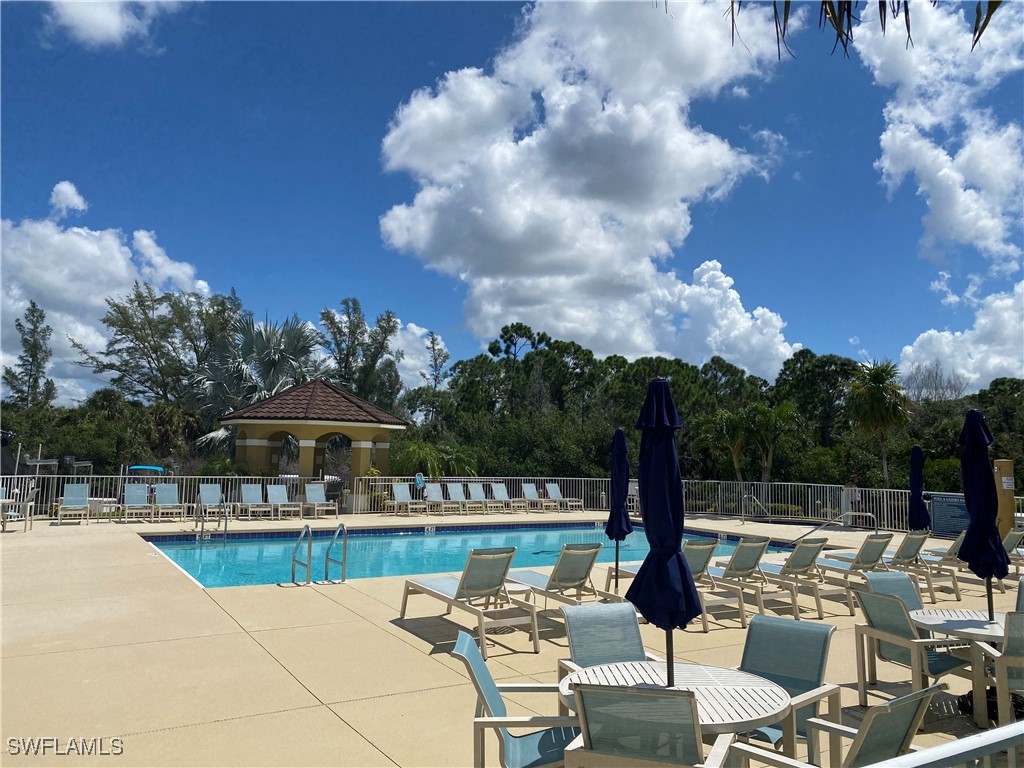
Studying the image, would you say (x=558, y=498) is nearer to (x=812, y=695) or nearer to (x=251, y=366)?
(x=251, y=366)

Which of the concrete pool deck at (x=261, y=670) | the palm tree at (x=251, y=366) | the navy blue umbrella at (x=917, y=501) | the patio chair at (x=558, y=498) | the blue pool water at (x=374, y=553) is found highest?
the palm tree at (x=251, y=366)

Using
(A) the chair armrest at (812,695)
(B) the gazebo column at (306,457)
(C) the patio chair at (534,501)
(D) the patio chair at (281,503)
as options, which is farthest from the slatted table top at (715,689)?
(B) the gazebo column at (306,457)

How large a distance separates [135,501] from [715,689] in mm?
16250

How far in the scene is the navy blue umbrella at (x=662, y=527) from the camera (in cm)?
395

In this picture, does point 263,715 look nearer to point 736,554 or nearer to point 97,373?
point 736,554

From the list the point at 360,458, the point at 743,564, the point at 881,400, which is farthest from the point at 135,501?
the point at 881,400

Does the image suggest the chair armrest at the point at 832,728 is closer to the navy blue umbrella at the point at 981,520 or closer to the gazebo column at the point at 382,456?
the navy blue umbrella at the point at 981,520

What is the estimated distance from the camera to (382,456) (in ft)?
76.0

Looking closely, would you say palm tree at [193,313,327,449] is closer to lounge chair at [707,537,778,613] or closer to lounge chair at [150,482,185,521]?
lounge chair at [150,482,185,521]

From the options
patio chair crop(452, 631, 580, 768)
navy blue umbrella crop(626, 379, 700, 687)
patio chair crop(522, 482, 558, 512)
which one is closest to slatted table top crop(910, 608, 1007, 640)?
navy blue umbrella crop(626, 379, 700, 687)

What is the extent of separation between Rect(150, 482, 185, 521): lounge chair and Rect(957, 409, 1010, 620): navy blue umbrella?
16.3 meters

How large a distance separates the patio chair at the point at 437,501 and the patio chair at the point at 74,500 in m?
A: 8.39

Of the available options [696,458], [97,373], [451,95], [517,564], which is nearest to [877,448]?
→ [696,458]

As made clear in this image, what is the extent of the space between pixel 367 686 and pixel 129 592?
4.76 meters
